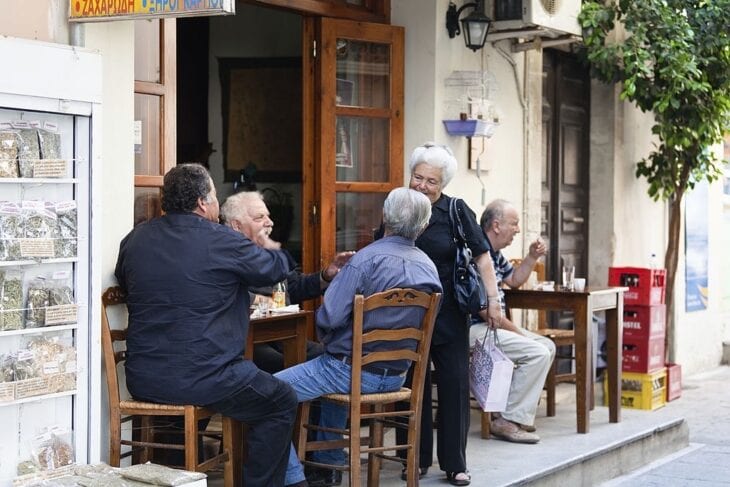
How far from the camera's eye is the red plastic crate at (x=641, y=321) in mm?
8859

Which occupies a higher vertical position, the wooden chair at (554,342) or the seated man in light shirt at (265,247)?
the seated man in light shirt at (265,247)

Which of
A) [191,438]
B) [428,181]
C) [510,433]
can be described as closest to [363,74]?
[428,181]

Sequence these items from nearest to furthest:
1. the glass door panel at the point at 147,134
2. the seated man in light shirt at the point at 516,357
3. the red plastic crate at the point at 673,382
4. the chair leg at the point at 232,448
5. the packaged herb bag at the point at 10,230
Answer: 1. the packaged herb bag at the point at 10,230
2. the chair leg at the point at 232,448
3. the glass door panel at the point at 147,134
4. the seated man in light shirt at the point at 516,357
5. the red plastic crate at the point at 673,382

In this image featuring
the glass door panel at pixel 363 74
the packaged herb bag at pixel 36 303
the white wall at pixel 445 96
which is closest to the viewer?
the packaged herb bag at pixel 36 303

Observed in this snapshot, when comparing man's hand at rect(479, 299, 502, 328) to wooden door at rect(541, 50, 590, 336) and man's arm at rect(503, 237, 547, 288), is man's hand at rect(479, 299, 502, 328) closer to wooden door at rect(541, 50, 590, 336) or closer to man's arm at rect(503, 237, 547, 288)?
man's arm at rect(503, 237, 547, 288)

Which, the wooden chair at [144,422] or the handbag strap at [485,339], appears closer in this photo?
the wooden chair at [144,422]

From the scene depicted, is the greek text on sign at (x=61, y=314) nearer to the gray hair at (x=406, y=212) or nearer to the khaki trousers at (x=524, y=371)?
the gray hair at (x=406, y=212)

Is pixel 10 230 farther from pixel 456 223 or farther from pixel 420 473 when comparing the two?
pixel 420 473

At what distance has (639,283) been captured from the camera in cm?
891

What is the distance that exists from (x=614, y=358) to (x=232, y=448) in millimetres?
3496

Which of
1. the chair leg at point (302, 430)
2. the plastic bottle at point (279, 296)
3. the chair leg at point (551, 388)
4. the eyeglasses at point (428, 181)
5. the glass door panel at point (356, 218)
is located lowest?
the chair leg at point (551, 388)

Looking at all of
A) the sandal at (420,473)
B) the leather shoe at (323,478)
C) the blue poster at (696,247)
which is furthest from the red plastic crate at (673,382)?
the leather shoe at (323,478)

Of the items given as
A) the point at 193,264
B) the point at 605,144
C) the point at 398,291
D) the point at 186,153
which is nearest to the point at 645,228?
the point at 605,144

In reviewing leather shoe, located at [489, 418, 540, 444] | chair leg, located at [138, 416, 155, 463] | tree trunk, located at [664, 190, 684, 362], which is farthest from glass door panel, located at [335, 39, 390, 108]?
tree trunk, located at [664, 190, 684, 362]
